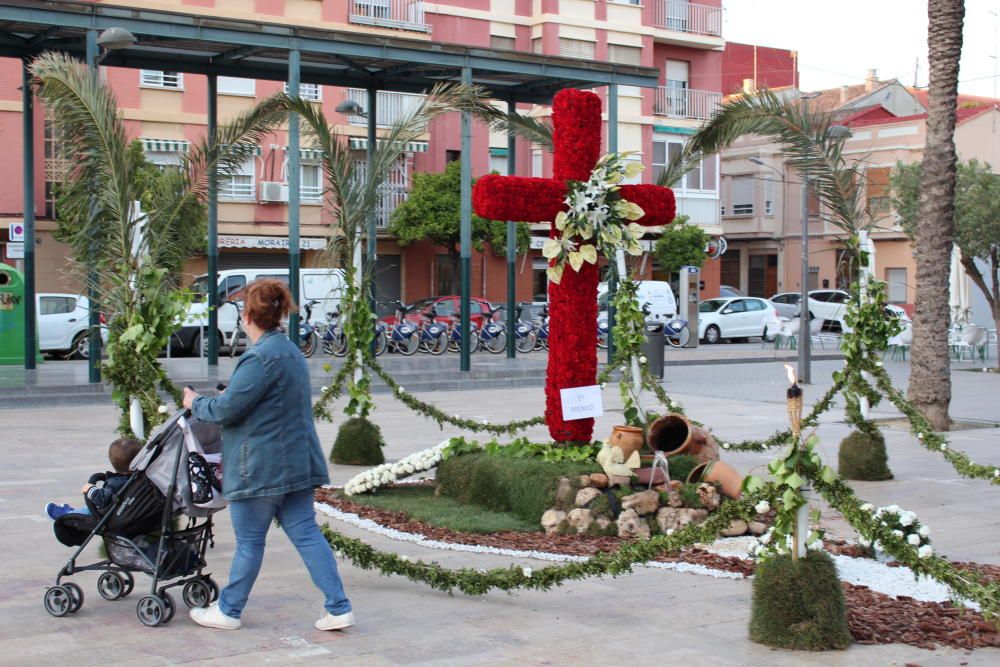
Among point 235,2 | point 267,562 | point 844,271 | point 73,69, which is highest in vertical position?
point 235,2

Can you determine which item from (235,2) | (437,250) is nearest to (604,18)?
(437,250)

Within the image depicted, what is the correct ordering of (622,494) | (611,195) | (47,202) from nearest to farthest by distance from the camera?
(622,494), (611,195), (47,202)

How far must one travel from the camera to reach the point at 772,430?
14.6 meters

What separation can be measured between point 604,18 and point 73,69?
37.2m

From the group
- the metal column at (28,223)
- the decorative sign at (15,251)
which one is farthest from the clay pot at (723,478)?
the decorative sign at (15,251)

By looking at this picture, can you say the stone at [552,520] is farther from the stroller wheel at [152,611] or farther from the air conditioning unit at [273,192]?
the air conditioning unit at [273,192]

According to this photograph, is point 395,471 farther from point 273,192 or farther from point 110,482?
point 273,192

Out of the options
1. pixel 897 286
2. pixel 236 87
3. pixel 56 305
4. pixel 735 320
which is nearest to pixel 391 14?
pixel 236 87

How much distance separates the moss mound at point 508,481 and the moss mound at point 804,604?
8.47ft

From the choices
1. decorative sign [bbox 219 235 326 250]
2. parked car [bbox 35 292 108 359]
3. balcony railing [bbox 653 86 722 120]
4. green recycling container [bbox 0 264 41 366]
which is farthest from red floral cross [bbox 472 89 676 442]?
balcony railing [bbox 653 86 722 120]

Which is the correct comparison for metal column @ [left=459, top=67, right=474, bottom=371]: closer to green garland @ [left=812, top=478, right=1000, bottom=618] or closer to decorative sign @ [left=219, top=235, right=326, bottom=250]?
green garland @ [left=812, top=478, right=1000, bottom=618]

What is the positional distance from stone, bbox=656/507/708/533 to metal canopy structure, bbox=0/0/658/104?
12564 millimetres

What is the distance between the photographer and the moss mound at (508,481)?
8336 millimetres

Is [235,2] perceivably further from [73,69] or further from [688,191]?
[73,69]
